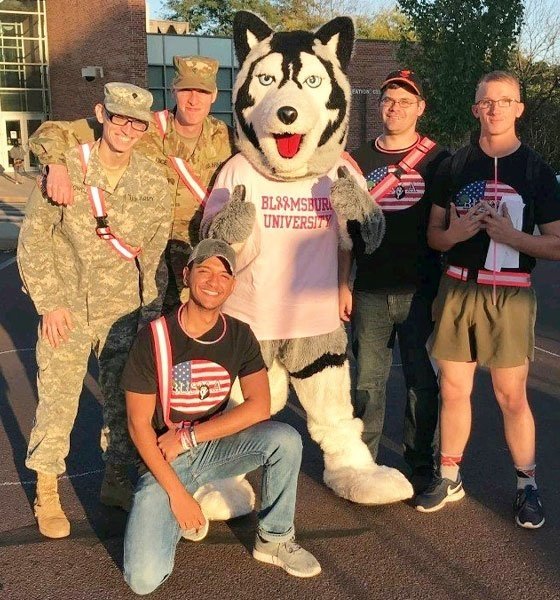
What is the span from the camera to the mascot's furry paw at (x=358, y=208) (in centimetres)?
330

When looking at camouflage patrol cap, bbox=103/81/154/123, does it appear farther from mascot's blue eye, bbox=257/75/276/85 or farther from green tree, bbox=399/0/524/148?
green tree, bbox=399/0/524/148

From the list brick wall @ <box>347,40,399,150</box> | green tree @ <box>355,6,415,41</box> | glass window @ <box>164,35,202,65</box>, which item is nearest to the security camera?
glass window @ <box>164,35,202,65</box>

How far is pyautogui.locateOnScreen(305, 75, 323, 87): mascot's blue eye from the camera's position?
135 inches

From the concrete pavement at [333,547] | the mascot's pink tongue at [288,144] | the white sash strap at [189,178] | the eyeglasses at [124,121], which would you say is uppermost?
the eyeglasses at [124,121]

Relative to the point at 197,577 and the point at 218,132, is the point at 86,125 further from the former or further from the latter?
the point at 197,577

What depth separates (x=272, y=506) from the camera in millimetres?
3012

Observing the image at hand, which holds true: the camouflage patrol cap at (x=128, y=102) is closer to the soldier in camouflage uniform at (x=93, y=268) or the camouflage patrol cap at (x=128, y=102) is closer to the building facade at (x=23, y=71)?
the soldier in camouflage uniform at (x=93, y=268)

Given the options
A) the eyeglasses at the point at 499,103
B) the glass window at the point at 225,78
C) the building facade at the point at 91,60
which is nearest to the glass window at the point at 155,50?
the building facade at the point at 91,60

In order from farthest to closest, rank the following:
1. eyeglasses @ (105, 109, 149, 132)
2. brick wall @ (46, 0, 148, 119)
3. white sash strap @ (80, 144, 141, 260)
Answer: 1. brick wall @ (46, 0, 148, 119)
2. white sash strap @ (80, 144, 141, 260)
3. eyeglasses @ (105, 109, 149, 132)

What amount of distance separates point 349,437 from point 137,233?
143 centimetres

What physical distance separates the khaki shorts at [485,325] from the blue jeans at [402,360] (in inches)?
10.0

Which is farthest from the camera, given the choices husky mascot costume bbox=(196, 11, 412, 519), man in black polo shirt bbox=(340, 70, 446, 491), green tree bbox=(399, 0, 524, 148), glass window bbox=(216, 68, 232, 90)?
glass window bbox=(216, 68, 232, 90)

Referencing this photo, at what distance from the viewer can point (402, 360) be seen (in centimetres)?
375

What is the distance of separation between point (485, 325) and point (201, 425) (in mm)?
1329
